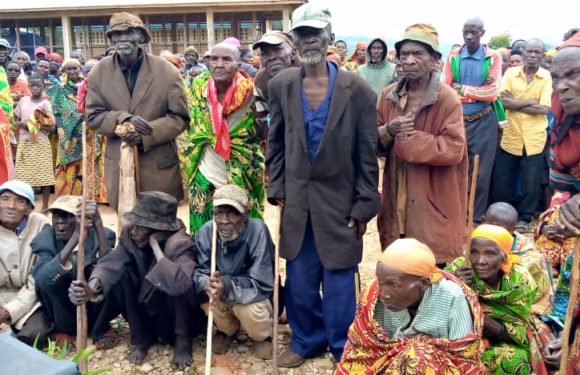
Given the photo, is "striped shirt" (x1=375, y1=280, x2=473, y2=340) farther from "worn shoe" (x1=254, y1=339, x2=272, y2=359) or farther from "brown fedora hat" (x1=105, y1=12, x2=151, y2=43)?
"brown fedora hat" (x1=105, y1=12, x2=151, y2=43)

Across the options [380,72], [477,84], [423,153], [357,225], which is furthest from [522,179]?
[357,225]

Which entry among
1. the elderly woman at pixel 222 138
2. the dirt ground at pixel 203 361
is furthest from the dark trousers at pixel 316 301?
the elderly woman at pixel 222 138

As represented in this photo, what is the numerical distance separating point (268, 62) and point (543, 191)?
445cm

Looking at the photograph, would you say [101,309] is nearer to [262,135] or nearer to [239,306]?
[239,306]

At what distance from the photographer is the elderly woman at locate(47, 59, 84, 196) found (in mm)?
7508

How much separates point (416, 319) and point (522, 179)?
174 inches

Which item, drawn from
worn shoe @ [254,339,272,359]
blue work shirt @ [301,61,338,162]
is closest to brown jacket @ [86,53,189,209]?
blue work shirt @ [301,61,338,162]

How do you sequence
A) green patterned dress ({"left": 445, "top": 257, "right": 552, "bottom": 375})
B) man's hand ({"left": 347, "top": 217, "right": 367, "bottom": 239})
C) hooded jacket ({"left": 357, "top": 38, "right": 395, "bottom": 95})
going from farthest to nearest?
hooded jacket ({"left": 357, "top": 38, "right": 395, "bottom": 95}) < man's hand ({"left": 347, "top": 217, "right": 367, "bottom": 239}) < green patterned dress ({"left": 445, "top": 257, "right": 552, "bottom": 375})

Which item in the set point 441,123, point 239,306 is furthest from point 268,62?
point 239,306

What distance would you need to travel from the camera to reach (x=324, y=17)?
3.38 metres

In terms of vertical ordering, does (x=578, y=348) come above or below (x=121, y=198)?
below

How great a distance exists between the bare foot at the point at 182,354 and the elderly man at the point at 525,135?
4.32 meters

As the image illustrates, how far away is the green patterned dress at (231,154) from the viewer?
4.18m

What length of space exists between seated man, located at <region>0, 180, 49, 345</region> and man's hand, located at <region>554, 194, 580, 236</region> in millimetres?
3368
